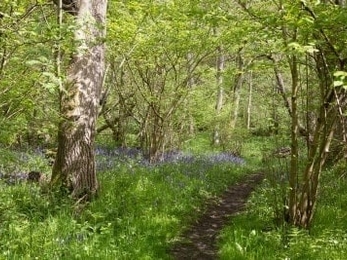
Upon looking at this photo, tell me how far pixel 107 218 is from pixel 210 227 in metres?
2.08

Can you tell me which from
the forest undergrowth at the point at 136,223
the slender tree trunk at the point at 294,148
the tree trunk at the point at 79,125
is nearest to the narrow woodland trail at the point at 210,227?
the forest undergrowth at the point at 136,223

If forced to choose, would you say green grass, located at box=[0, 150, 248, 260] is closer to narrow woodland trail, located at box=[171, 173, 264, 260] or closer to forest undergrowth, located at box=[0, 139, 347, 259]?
forest undergrowth, located at box=[0, 139, 347, 259]

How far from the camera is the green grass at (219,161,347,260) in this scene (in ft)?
18.3

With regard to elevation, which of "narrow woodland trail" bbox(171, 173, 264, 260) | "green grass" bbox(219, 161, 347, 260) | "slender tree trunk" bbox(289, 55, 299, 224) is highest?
"slender tree trunk" bbox(289, 55, 299, 224)

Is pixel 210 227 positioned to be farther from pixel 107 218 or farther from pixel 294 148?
pixel 294 148

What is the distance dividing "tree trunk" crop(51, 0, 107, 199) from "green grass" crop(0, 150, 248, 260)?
0.40 m

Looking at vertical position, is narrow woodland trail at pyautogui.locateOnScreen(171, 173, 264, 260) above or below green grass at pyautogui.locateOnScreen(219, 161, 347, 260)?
below

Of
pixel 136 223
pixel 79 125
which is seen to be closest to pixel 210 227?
pixel 136 223

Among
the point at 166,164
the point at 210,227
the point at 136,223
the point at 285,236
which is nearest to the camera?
the point at 285,236

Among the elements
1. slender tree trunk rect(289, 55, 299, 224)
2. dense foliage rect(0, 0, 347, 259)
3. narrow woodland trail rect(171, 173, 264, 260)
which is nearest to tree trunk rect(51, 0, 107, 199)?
dense foliage rect(0, 0, 347, 259)

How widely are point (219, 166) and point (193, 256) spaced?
8.06 metres

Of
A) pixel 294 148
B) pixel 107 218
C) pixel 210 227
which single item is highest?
pixel 294 148

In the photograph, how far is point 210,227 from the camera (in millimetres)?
8109

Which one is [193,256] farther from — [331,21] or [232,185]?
[232,185]
